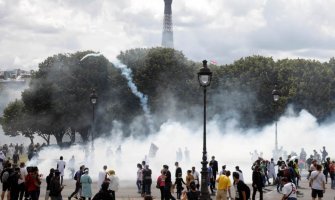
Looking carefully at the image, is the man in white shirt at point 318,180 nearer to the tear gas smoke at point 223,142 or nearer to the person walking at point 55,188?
the person walking at point 55,188

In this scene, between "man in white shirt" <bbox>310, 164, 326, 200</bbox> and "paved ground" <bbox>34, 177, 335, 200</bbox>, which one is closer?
"man in white shirt" <bbox>310, 164, 326, 200</bbox>

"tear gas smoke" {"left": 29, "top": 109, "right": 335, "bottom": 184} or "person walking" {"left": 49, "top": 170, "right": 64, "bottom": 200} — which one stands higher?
"tear gas smoke" {"left": 29, "top": 109, "right": 335, "bottom": 184}

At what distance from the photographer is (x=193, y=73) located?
79812 mm

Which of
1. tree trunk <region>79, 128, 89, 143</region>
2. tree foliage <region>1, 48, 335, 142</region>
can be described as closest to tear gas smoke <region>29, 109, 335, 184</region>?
tree foliage <region>1, 48, 335, 142</region>

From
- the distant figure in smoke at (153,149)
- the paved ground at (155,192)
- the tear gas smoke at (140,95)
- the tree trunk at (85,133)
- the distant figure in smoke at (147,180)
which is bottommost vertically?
the paved ground at (155,192)

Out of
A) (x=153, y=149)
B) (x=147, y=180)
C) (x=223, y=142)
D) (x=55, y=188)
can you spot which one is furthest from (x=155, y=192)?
(x=223, y=142)

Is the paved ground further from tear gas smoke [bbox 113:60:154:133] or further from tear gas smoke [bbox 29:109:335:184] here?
tear gas smoke [bbox 113:60:154:133]

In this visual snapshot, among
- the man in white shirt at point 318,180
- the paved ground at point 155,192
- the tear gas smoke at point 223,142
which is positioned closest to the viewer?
the man in white shirt at point 318,180

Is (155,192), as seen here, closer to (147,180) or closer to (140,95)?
(147,180)

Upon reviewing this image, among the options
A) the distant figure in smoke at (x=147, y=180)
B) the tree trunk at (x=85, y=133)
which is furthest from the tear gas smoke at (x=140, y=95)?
the distant figure in smoke at (x=147, y=180)

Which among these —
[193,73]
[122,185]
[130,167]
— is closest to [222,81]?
[193,73]

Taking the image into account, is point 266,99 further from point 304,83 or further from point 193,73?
point 193,73

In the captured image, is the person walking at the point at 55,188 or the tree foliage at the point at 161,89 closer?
the person walking at the point at 55,188

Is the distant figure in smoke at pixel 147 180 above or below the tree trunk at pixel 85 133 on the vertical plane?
below
